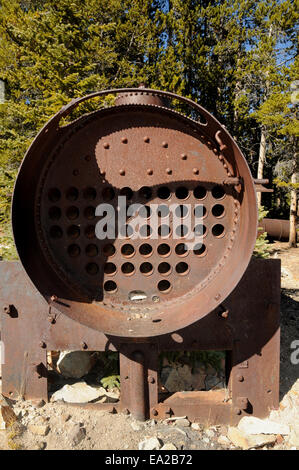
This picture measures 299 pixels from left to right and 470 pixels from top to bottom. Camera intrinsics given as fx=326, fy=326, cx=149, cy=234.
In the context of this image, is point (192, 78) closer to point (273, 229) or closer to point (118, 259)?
point (273, 229)

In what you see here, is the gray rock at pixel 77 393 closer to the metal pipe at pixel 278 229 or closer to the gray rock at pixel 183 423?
the gray rock at pixel 183 423

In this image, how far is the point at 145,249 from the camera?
2963 mm

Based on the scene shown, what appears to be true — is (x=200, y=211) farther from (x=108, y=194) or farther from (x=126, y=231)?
(x=108, y=194)

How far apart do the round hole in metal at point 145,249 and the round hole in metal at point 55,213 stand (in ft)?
2.58

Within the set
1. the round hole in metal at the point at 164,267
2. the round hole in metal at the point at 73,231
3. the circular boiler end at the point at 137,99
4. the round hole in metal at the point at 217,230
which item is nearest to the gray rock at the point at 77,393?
the round hole in metal at the point at 164,267

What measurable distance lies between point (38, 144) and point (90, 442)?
2.42 m

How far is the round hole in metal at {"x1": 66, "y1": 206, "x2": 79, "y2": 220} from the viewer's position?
2898 mm

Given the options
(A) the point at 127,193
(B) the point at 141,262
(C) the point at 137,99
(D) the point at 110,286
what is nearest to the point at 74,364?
(D) the point at 110,286

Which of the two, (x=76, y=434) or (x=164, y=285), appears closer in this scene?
(x=76, y=434)

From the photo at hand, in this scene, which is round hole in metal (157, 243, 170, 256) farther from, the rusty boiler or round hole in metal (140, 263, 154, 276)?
round hole in metal (140, 263, 154, 276)

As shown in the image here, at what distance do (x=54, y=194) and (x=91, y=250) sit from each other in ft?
1.94

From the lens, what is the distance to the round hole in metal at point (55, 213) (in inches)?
113

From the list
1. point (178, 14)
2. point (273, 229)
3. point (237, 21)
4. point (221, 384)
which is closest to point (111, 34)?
point (178, 14)

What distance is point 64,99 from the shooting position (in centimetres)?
714
